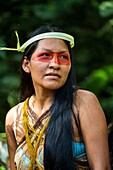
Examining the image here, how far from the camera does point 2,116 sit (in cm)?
543

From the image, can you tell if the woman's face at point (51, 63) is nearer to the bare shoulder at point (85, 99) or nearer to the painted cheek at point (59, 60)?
the painted cheek at point (59, 60)

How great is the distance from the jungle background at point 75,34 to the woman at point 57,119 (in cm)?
183

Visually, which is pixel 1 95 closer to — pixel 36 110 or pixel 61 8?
pixel 61 8

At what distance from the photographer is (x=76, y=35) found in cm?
712

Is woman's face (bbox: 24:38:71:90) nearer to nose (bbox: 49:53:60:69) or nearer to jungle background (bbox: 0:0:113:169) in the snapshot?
nose (bbox: 49:53:60:69)

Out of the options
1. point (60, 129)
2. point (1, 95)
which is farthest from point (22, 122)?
point (1, 95)

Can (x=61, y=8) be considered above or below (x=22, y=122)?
above

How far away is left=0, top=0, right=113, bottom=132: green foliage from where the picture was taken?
6.00 metres

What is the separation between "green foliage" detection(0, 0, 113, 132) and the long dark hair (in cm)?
191

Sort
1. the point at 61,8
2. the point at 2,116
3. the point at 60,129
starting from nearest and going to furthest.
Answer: the point at 60,129 → the point at 2,116 → the point at 61,8

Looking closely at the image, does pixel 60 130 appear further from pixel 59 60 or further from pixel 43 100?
pixel 59 60

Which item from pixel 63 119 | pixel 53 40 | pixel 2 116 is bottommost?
pixel 2 116

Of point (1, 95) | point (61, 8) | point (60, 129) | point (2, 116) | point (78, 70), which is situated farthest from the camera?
point (78, 70)

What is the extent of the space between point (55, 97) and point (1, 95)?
9.10 ft
